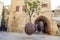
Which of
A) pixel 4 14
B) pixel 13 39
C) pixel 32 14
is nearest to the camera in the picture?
pixel 13 39

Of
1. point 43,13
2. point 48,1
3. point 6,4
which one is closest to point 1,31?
point 6,4

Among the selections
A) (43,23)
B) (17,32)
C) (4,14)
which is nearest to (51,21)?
(43,23)

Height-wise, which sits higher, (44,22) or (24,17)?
(24,17)

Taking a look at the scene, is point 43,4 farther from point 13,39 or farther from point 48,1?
point 13,39

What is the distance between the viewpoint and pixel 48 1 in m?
2.95

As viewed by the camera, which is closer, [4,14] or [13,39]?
[13,39]

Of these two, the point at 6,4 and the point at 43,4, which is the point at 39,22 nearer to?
the point at 43,4

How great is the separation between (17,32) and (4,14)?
472 millimetres

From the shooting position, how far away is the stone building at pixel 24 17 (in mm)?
2875

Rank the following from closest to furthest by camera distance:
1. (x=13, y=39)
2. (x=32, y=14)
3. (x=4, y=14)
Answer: (x=13, y=39) < (x=32, y=14) < (x=4, y=14)

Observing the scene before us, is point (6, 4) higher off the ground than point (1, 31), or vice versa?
point (6, 4)

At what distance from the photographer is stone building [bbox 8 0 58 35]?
2875 mm

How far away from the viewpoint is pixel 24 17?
3.03 meters

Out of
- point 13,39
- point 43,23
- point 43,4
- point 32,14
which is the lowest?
point 13,39
